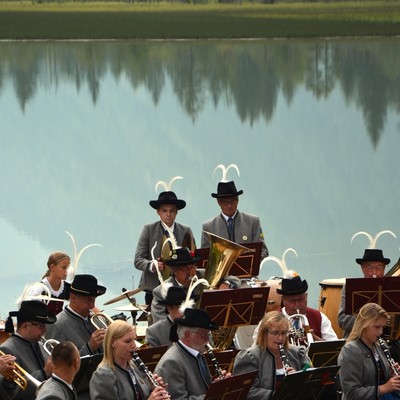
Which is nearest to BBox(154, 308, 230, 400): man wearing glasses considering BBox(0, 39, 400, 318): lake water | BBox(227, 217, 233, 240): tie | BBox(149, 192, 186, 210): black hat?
BBox(149, 192, 186, 210): black hat

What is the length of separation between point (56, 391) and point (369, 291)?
316cm

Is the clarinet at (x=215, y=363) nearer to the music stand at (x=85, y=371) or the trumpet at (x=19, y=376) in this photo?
the music stand at (x=85, y=371)

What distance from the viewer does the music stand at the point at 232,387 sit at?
8.56 metres

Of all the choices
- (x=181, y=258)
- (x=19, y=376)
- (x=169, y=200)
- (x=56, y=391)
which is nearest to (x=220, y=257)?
(x=181, y=258)

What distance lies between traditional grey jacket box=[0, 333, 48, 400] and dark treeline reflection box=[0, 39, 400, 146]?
18.6 metres

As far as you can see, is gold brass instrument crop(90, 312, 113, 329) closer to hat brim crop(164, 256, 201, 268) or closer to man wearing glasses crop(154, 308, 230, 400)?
hat brim crop(164, 256, 201, 268)

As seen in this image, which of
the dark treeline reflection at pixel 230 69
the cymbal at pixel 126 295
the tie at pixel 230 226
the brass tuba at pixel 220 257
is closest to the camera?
the brass tuba at pixel 220 257

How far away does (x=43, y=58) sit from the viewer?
121 feet

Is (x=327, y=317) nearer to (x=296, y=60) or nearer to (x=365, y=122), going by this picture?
(x=365, y=122)

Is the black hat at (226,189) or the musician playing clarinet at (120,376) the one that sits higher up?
the black hat at (226,189)

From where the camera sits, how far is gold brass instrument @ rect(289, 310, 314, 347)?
10430 millimetres

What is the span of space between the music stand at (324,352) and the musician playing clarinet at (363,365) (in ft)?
1.28

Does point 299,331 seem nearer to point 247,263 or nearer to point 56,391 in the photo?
point 247,263

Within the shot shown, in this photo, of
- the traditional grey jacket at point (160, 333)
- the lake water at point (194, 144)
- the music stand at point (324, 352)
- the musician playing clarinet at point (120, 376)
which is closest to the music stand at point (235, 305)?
the traditional grey jacket at point (160, 333)
